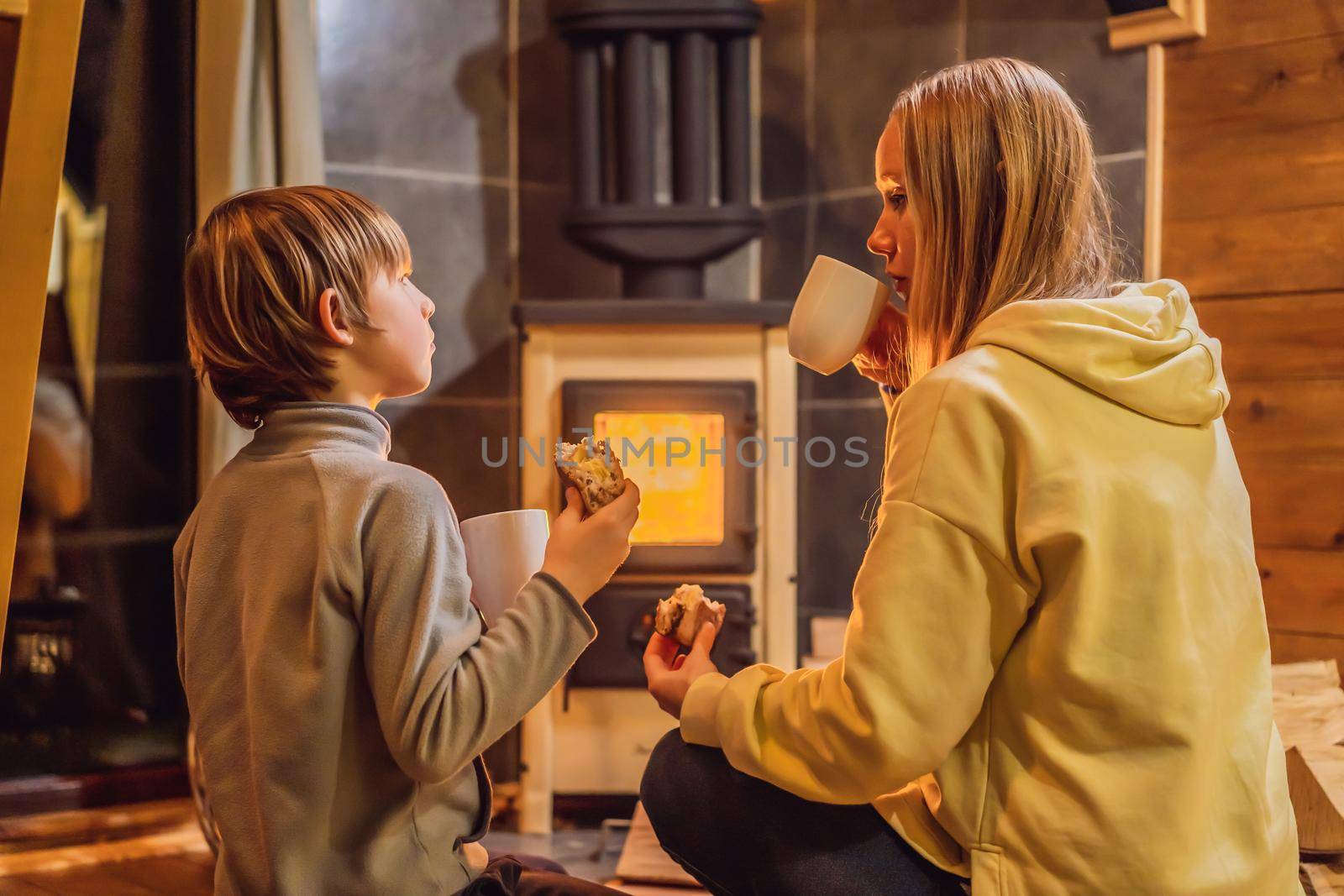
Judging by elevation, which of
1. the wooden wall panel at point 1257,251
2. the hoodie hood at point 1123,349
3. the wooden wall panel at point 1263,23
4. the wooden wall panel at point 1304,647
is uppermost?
the wooden wall panel at point 1263,23

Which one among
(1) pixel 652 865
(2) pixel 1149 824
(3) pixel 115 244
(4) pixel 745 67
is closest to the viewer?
(2) pixel 1149 824

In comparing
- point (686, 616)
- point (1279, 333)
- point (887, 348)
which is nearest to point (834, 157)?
point (1279, 333)

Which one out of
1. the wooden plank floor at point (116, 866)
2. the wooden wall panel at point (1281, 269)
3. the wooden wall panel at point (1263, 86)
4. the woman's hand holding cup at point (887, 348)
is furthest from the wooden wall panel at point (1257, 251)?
the wooden plank floor at point (116, 866)

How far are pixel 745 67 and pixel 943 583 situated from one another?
2.22 m

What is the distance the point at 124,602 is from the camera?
8.30 ft

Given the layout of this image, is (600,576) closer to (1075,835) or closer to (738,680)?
(738,680)

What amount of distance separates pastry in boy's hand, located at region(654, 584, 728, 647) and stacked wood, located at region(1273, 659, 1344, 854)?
2.82 feet

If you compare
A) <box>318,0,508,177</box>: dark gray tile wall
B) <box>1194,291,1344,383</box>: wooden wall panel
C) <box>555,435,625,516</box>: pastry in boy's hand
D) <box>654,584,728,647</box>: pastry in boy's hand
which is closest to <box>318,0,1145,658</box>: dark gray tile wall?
<box>318,0,508,177</box>: dark gray tile wall

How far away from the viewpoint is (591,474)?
1.08m

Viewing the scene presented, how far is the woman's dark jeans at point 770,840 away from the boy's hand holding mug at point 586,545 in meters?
0.19

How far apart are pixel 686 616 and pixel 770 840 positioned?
26cm

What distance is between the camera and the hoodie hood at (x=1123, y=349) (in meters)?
0.89

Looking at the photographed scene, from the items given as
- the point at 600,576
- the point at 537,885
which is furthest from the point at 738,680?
the point at 537,885

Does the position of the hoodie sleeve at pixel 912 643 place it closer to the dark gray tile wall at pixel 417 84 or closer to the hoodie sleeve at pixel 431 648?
the hoodie sleeve at pixel 431 648
